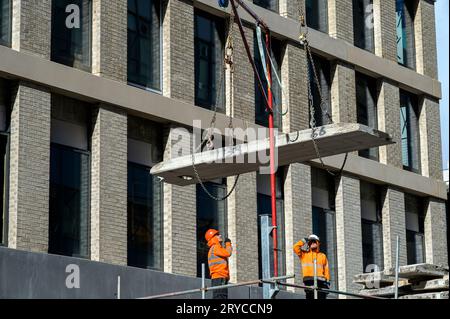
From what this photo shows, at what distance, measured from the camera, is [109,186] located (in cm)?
2823

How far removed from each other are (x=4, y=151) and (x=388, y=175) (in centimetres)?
1490

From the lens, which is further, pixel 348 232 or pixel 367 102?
pixel 367 102

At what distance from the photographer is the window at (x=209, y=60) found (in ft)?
105

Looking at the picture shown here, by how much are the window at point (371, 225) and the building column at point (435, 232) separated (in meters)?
2.53

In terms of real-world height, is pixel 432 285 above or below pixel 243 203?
below

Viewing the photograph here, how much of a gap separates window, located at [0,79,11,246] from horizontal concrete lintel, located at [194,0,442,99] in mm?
7073

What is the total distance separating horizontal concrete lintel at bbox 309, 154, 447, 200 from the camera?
35594 millimetres

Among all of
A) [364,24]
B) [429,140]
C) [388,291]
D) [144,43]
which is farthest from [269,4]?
[388,291]

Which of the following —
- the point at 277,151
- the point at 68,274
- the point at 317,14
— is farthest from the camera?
the point at 317,14

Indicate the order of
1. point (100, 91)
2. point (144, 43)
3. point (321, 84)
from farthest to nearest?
point (321, 84) → point (144, 43) → point (100, 91)

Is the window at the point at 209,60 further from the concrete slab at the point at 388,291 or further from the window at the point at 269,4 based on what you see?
the concrete slab at the point at 388,291

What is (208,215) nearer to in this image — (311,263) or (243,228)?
(243,228)

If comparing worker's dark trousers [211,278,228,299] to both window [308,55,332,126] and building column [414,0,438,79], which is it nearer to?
window [308,55,332,126]
